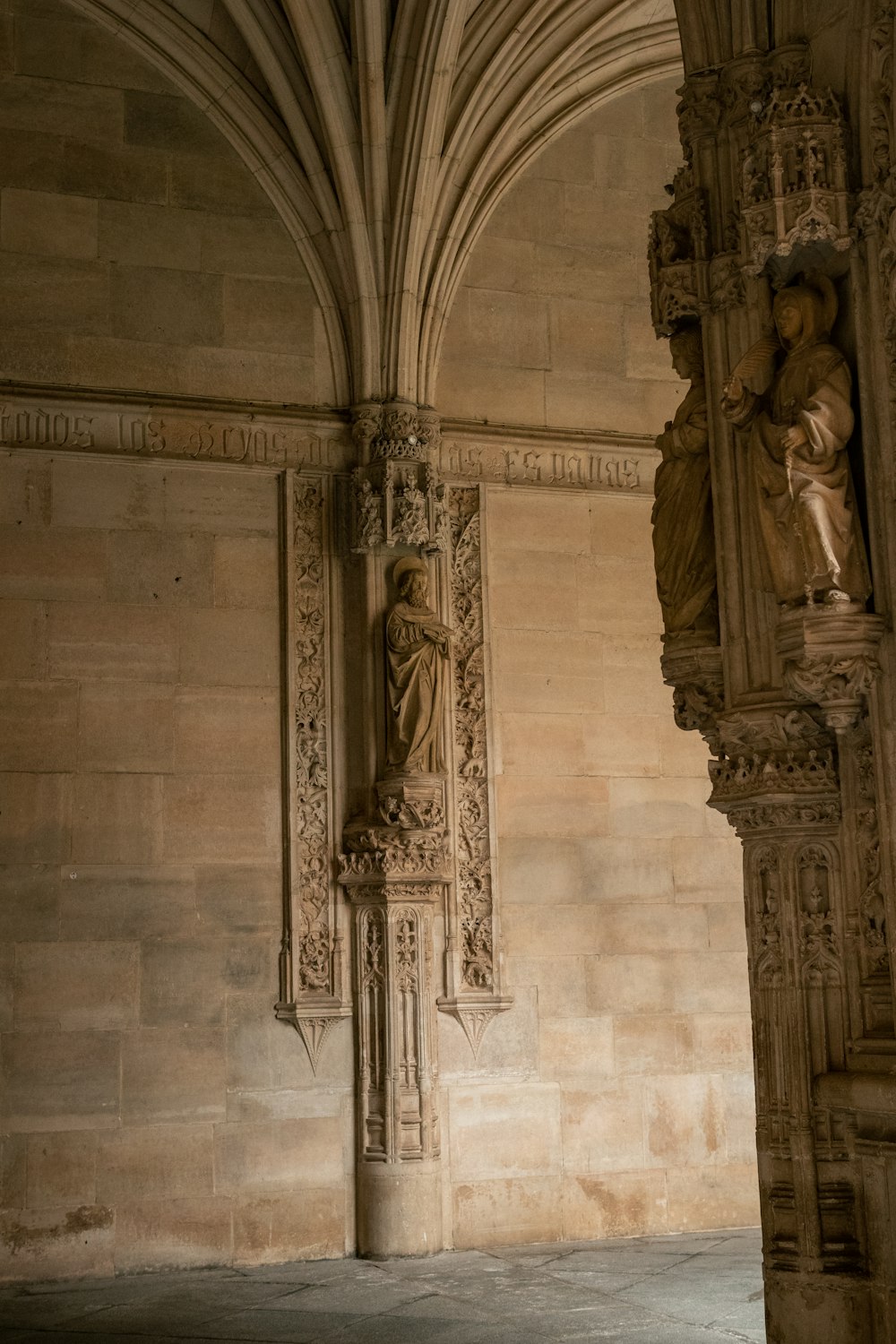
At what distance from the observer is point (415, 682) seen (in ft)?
36.8

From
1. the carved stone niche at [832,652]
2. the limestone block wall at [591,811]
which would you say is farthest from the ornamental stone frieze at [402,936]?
the carved stone niche at [832,652]

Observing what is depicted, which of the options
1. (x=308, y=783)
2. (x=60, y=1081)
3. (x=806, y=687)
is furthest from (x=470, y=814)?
(x=806, y=687)

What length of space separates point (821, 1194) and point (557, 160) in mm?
8923

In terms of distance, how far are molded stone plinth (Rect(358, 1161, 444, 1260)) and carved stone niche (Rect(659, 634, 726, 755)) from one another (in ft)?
17.3

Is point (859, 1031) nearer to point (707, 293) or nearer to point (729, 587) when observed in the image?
point (729, 587)

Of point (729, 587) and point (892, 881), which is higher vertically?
point (729, 587)

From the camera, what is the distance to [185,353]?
1145 cm

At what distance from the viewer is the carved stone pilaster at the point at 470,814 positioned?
11.3 meters

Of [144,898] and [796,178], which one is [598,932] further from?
[796,178]

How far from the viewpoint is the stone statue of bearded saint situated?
439 inches

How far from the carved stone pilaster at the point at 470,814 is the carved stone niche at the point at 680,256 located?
526cm

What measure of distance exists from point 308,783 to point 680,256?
5515mm

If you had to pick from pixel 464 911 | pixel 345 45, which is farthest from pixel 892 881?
pixel 345 45

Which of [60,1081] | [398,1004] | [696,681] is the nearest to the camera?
[696,681]
